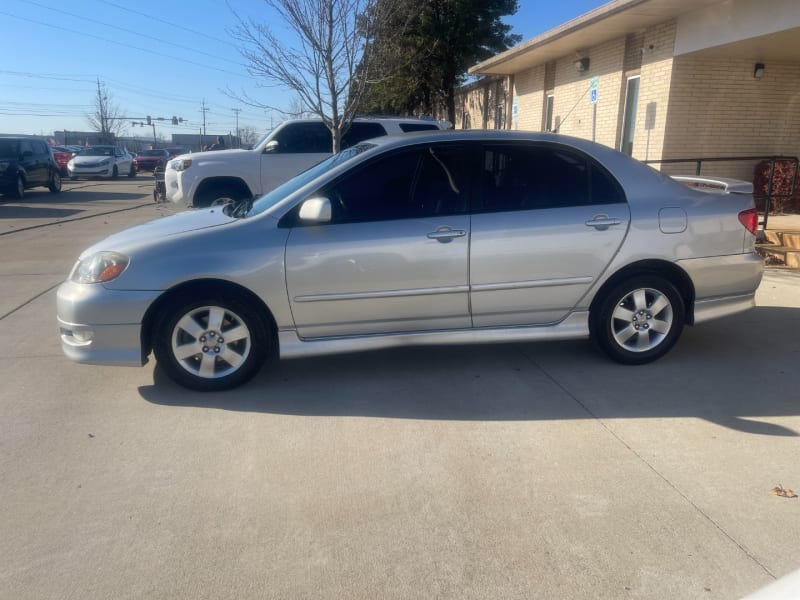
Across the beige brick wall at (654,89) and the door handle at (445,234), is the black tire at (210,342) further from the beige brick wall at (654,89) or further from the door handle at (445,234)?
the beige brick wall at (654,89)

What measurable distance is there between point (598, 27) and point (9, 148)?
16678mm

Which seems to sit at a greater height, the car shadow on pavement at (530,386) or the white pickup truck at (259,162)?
the white pickup truck at (259,162)

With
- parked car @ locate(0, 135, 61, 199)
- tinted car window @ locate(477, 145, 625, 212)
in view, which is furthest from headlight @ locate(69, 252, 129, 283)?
parked car @ locate(0, 135, 61, 199)

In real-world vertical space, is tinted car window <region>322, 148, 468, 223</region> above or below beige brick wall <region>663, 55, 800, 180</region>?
below

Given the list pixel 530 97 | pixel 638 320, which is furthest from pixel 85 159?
pixel 638 320

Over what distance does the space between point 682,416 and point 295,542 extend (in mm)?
2588

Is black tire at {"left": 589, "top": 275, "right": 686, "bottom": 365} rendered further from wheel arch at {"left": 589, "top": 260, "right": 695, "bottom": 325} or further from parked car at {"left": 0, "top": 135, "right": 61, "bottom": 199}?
parked car at {"left": 0, "top": 135, "right": 61, "bottom": 199}

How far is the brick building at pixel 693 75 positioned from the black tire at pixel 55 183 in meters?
16.3

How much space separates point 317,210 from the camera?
4.38 meters

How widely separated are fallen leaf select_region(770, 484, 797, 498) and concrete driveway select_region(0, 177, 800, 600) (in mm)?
49

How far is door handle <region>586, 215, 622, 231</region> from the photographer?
4773mm

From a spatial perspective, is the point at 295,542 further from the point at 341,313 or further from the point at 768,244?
the point at 768,244

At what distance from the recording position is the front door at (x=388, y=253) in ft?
14.7

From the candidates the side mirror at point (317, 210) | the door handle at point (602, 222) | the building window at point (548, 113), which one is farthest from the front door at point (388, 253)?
the building window at point (548, 113)
